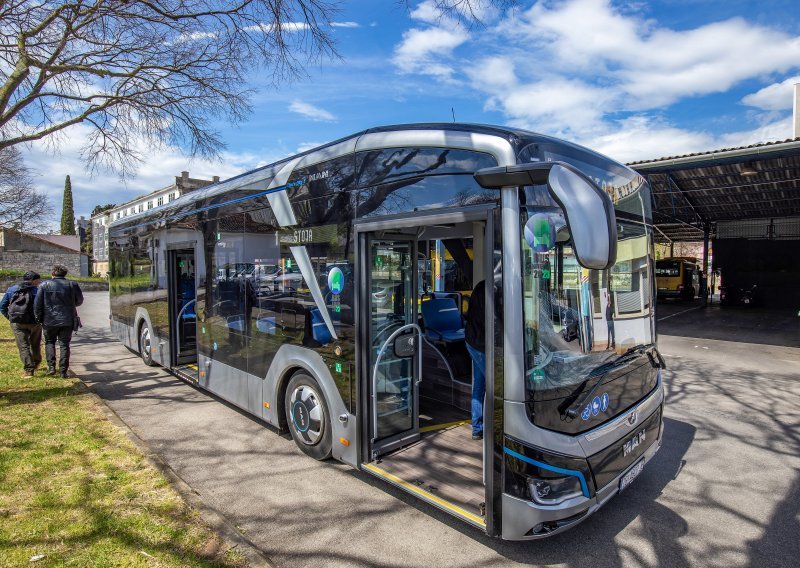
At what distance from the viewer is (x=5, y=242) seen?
2098 inches

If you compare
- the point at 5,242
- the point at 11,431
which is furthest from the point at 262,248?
the point at 5,242

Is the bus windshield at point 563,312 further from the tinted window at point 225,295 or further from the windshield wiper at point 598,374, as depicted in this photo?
the tinted window at point 225,295

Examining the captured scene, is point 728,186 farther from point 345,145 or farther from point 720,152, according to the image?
point 345,145

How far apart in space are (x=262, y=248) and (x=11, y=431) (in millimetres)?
3411

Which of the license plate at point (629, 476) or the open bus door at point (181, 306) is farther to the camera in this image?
the open bus door at point (181, 306)

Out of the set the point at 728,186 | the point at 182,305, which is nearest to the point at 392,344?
the point at 182,305

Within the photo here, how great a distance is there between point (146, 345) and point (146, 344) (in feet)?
0.06

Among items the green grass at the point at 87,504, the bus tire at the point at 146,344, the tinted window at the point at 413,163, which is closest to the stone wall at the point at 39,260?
the bus tire at the point at 146,344

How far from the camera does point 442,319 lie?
6.85 meters

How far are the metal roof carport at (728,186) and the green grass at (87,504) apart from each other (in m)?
8.87

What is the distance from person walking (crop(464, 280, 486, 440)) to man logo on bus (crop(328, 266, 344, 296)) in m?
1.29

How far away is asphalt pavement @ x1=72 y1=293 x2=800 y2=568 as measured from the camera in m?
3.19

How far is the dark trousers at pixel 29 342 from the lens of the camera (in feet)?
25.4

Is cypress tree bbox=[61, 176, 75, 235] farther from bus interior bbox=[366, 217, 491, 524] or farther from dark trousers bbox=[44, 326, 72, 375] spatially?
bus interior bbox=[366, 217, 491, 524]
